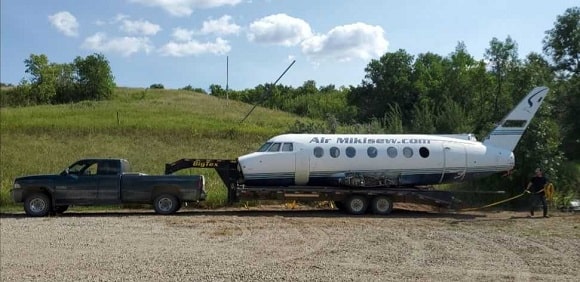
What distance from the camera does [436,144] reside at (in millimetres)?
22062

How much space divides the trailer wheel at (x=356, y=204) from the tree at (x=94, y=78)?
2702 inches

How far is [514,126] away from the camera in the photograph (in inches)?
896

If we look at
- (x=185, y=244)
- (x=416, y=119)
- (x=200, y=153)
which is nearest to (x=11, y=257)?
(x=185, y=244)

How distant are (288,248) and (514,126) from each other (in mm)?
12834

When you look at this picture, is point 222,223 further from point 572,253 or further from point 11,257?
point 572,253

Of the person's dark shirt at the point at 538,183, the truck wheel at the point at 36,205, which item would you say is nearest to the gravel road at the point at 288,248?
the truck wheel at the point at 36,205

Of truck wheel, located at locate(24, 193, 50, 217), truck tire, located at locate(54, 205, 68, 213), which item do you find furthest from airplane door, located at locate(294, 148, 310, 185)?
truck wheel, located at locate(24, 193, 50, 217)

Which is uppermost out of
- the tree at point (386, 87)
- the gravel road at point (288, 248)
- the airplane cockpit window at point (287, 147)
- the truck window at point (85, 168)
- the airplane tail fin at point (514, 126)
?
the tree at point (386, 87)

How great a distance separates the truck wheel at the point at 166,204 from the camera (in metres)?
21.1

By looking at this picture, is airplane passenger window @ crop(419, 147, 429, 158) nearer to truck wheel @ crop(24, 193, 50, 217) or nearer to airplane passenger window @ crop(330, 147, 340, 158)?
airplane passenger window @ crop(330, 147, 340, 158)

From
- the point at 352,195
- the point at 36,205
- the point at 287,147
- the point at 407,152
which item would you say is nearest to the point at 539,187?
the point at 407,152

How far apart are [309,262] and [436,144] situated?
11.7 meters

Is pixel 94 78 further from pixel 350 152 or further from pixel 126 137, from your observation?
pixel 350 152

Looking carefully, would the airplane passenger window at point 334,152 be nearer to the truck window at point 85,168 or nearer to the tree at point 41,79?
the truck window at point 85,168
